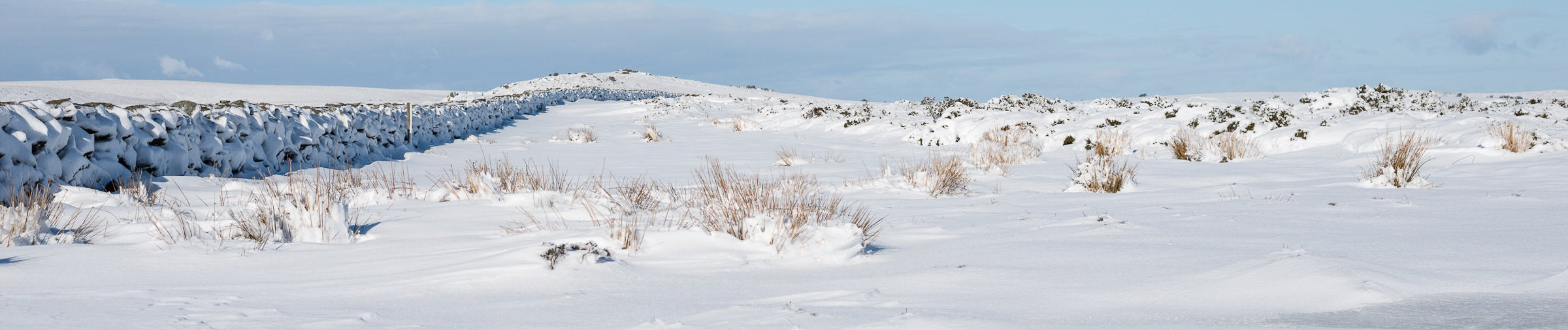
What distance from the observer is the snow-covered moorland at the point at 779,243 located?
248 cm

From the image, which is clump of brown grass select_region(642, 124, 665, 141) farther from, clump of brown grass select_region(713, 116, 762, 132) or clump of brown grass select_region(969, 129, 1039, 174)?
clump of brown grass select_region(969, 129, 1039, 174)

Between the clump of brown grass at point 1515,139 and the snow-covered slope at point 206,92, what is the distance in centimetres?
2683

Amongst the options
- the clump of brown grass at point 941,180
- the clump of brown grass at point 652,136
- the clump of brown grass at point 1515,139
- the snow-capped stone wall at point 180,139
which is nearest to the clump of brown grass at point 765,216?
the clump of brown grass at point 941,180

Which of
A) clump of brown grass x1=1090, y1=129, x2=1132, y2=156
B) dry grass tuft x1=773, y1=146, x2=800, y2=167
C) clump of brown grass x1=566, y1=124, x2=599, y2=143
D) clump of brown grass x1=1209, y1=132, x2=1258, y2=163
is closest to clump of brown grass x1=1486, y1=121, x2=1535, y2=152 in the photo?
clump of brown grass x1=1209, y1=132, x2=1258, y2=163

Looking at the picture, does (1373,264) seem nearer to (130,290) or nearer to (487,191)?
(130,290)

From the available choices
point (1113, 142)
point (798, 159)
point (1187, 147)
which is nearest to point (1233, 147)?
point (1187, 147)

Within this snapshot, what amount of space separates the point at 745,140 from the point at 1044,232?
12.3 meters

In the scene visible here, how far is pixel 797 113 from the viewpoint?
24047mm

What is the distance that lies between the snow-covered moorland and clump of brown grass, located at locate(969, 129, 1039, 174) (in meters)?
0.09

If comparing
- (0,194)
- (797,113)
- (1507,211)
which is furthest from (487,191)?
(797,113)

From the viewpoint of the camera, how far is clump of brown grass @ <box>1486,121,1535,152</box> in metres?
8.27

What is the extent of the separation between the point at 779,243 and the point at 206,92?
45.9 meters

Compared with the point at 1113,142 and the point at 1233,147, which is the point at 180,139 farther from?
the point at 1233,147

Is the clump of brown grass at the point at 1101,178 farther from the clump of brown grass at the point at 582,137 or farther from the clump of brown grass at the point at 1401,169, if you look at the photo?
the clump of brown grass at the point at 582,137
